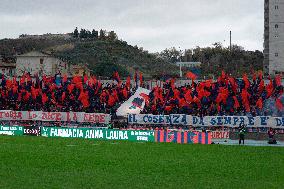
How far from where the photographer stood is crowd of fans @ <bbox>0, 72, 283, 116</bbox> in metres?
52.9

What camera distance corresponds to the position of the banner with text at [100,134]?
143 ft

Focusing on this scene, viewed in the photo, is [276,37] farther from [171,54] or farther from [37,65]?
[171,54]

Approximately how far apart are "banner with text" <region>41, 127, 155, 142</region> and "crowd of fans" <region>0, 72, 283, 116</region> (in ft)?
36.3

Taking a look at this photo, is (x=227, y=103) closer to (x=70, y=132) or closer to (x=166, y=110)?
(x=166, y=110)

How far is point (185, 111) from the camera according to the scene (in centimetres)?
5431

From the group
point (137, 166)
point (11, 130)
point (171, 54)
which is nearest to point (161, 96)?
point (11, 130)

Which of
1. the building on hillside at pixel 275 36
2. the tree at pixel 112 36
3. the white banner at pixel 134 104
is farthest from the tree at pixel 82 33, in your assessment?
the white banner at pixel 134 104

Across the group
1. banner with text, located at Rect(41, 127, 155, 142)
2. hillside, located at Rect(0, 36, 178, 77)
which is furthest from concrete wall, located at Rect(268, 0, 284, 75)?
hillside, located at Rect(0, 36, 178, 77)

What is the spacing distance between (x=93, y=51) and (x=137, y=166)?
13282cm

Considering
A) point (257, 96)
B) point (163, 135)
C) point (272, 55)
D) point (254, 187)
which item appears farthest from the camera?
point (272, 55)

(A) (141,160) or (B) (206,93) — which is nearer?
(A) (141,160)

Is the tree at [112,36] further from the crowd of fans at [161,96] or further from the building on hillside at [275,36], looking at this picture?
the crowd of fans at [161,96]

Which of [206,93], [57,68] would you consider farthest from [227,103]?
[57,68]

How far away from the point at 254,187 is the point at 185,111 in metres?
35.0
